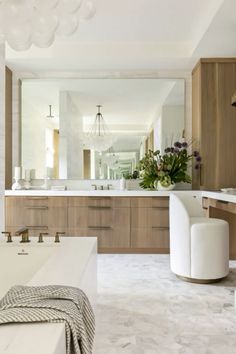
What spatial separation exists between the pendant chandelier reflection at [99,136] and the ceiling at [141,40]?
70 cm

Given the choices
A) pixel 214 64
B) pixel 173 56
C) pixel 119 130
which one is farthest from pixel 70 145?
pixel 214 64

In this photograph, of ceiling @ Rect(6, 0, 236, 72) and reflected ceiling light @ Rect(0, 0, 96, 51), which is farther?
ceiling @ Rect(6, 0, 236, 72)

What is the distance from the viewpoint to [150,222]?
13.5 feet

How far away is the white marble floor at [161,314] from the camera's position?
6.07 ft

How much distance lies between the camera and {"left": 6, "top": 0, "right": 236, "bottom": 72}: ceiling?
330 centimetres

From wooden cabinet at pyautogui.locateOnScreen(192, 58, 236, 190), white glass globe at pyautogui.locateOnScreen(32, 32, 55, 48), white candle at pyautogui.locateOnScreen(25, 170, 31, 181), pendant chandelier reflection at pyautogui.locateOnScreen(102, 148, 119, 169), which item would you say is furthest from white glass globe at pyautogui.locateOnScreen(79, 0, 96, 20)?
white candle at pyautogui.locateOnScreen(25, 170, 31, 181)

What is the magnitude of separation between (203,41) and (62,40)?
167cm

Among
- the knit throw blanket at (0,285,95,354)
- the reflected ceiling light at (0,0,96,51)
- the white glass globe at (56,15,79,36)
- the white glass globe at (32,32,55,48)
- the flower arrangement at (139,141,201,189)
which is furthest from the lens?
the flower arrangement at (139,141,201,189)

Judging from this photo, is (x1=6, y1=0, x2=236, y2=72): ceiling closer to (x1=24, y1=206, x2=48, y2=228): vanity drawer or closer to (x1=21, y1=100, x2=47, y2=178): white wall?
(x1=21, y1=100, x2=47, y2=178): white wall

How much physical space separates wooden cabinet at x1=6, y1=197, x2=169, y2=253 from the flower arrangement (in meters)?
0.29

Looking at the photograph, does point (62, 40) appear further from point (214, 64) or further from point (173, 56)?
point (214, 64)

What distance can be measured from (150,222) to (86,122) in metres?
1.64

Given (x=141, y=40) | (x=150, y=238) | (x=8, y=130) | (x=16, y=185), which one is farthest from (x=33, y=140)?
(x=150, y=238)

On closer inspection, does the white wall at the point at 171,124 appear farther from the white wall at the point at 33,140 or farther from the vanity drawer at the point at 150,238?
the white wall at the point at 33,140
